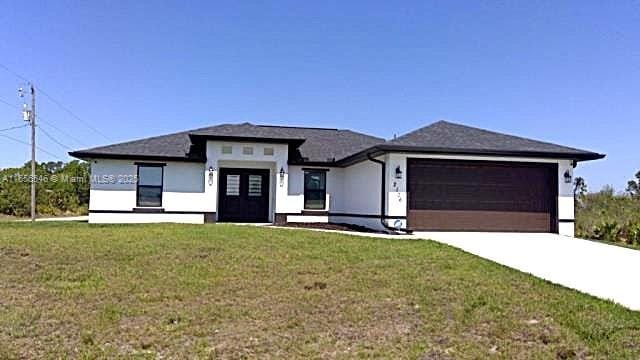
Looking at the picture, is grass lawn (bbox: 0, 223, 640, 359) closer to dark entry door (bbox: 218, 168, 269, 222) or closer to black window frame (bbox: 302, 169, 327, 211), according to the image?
black window frame (bbox: 302, 169, 327, 211)

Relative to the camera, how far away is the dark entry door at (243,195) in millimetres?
20547

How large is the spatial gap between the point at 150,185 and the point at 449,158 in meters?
11.3

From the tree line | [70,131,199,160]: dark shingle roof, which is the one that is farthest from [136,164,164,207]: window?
the tree line

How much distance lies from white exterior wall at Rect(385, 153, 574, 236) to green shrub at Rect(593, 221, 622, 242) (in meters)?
1.53

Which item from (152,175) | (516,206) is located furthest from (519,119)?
(152,175)

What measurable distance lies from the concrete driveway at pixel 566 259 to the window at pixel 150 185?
34.4 feet

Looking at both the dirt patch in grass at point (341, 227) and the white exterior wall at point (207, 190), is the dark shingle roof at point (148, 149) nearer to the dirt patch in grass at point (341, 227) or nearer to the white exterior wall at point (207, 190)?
the white exterior wall at point (207, 190)

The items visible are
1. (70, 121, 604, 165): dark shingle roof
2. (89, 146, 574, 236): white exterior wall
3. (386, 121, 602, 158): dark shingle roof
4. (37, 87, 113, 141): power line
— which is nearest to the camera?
(386, 121, 602, 158): dark shingle roof

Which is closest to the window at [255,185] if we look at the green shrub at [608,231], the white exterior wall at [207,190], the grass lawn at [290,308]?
the white exterior wall at [207,190]

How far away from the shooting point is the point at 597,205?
19453 mm

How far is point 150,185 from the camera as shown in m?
19.4

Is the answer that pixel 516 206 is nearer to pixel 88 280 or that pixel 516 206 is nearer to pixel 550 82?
pixel 550 82

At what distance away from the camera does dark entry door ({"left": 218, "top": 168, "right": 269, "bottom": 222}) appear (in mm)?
20547

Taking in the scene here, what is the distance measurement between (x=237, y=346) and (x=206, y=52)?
1628 centimetres
